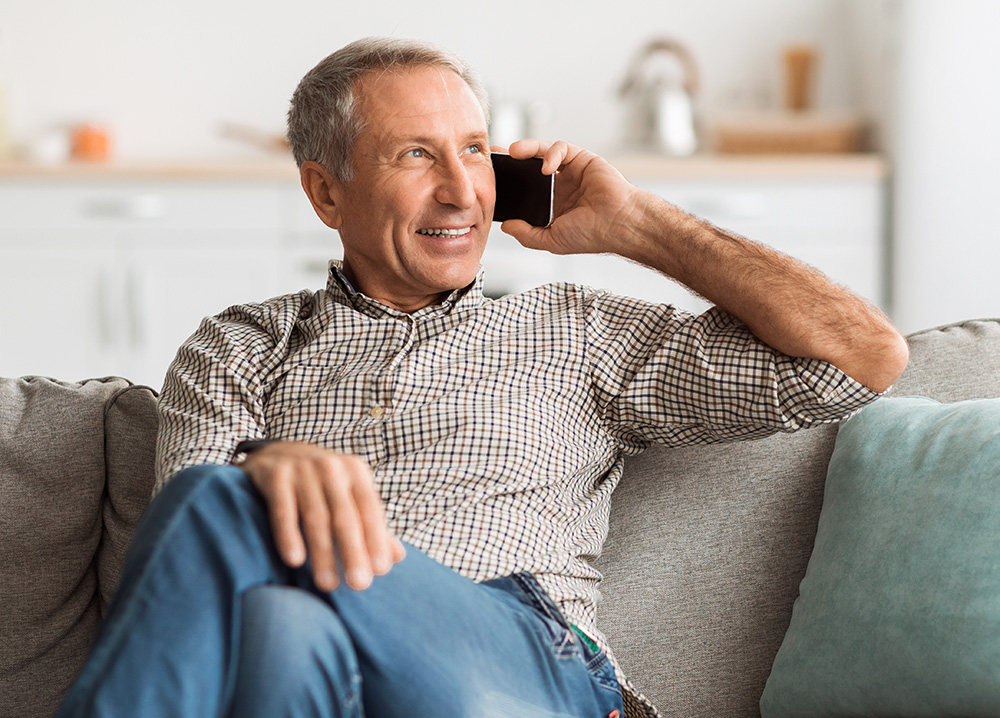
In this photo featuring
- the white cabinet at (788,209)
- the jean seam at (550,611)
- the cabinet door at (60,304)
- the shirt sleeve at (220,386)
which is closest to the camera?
the jean seam at (550,611)

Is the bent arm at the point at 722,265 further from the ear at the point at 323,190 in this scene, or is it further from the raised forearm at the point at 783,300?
the ear at the point at 323,190

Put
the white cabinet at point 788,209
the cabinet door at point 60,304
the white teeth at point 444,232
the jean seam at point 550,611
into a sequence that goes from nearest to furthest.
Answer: the jean seam at point 550,611 → the white teeth at point 444,232 → the white cabinet at point 788,209 → the cabinet door at point 60,304

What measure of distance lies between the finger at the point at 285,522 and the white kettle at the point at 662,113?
3.10m

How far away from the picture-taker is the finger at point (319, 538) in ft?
3.02

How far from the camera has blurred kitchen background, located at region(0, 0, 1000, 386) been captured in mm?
3506

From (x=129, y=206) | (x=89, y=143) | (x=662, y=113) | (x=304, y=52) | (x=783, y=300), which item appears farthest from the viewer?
(x=304, y=52)

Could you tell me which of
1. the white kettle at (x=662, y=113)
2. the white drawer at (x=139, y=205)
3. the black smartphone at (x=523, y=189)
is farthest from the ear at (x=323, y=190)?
the white kettle at (x=662, y=113)

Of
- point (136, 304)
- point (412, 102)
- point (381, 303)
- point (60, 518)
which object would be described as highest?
point (412, 102)

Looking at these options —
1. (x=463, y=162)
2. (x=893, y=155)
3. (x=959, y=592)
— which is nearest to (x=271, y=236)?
(x=893, y=155)

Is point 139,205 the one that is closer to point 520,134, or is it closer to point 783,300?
point 520,134

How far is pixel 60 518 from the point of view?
142 centimetres

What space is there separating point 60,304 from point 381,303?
2.54 meters

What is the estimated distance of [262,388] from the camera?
141 centimetres

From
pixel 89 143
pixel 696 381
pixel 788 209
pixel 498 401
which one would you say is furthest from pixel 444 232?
pixel 89 143
